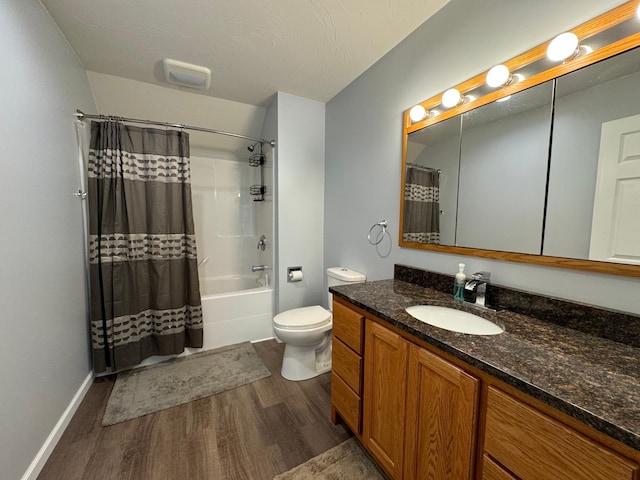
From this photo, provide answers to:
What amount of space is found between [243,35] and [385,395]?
2.19m

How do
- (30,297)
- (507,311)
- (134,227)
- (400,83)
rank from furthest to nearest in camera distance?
(134,227)
(400,83)
(30,297)
(507,311)

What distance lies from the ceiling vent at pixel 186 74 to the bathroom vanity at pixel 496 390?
79.2 inches

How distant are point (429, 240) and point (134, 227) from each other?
215 centimetres

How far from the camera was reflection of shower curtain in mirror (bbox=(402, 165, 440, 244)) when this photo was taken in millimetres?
1489

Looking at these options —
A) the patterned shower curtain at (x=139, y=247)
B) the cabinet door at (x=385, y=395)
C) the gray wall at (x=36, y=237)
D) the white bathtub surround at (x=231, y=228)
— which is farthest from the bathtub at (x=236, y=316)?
the cabinet door at (x=385, y=395)

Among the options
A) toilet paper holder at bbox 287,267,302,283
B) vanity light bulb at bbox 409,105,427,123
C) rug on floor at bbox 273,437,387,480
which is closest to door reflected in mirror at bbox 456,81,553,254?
vanity light bulb at bbox 409,105,427,123

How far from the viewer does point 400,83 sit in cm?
168

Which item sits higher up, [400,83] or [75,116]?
[400,83]

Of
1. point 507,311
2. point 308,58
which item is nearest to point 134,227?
point 308,58

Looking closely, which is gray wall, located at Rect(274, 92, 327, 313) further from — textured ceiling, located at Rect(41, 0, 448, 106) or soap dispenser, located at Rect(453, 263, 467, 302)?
soap dispenser, located at Rect(453, 263, 467, 302)

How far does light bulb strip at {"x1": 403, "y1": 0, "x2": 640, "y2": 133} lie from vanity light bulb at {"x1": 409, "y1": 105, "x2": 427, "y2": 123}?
0.16ft

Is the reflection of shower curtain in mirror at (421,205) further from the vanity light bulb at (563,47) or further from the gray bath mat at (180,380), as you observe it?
the gray bath mat at (180,380)

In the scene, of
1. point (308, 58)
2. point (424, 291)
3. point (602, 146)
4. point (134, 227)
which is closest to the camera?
point (602, 146)

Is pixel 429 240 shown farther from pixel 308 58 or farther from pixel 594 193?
pixel 308 58
